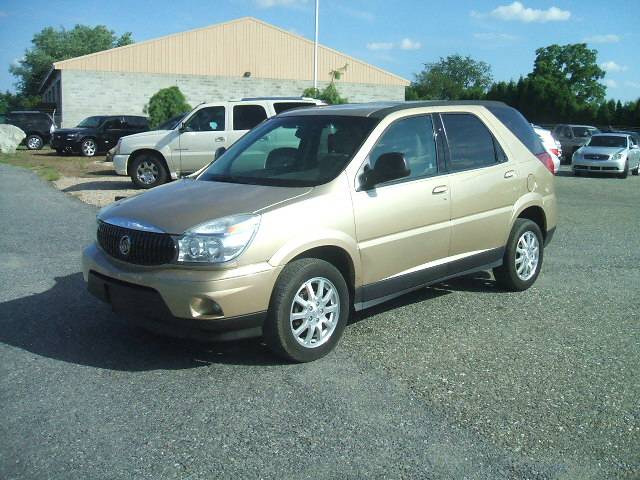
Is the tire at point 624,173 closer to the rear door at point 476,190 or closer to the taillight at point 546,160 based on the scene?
the taillight at point 546,160

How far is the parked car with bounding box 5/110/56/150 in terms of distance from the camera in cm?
3388

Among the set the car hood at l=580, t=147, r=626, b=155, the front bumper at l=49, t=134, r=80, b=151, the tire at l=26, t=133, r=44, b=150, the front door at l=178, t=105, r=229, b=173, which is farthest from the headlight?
the tire at l=26, t=133, r=44, b=150

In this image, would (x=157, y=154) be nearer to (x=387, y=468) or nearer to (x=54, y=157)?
(x=387, y=468)

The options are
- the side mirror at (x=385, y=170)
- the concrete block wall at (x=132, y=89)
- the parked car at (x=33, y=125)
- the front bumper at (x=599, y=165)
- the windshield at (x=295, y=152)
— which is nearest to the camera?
the side mirror at (x=385, y=170)

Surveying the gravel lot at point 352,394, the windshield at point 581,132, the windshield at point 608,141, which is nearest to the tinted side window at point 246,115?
the gravel lot at point 352,394

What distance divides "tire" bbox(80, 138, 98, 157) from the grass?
323 millimetres

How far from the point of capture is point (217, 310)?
436 centimetres

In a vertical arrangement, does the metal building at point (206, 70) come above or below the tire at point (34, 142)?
above

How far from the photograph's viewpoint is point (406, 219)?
5.38m

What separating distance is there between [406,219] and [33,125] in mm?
33026

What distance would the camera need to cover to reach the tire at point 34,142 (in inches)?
1352

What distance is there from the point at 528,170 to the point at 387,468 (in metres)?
4.13

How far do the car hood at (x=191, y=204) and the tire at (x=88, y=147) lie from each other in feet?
80.9

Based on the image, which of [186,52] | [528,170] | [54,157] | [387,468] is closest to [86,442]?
[387,468]
